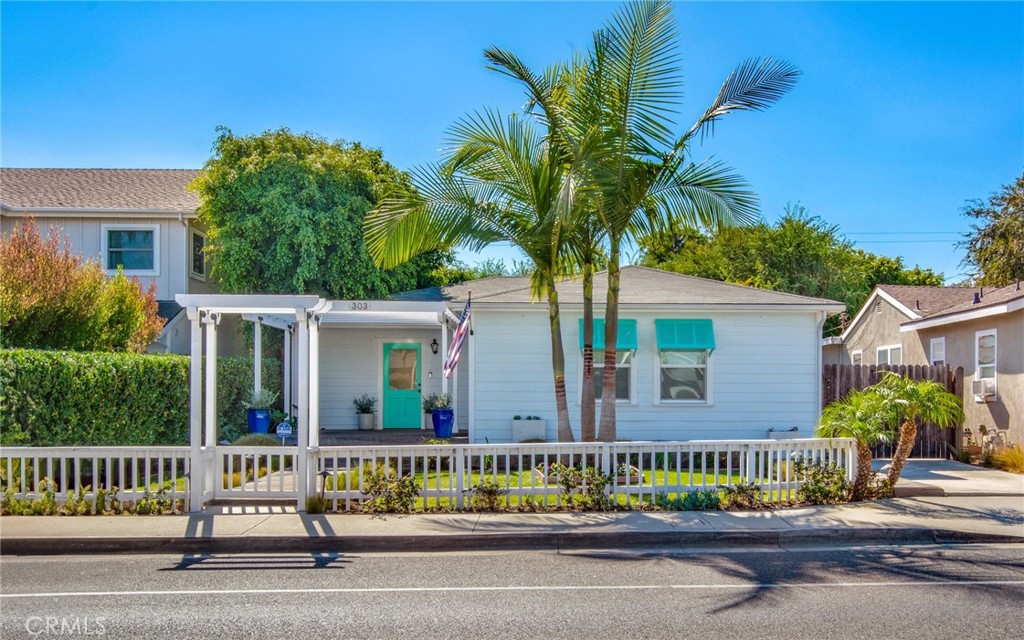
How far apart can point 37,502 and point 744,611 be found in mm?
8166

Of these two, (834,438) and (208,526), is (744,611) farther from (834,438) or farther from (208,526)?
(208,526)

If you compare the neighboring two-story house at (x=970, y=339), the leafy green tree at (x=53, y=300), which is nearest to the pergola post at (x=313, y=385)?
the leafy green tree at (x=53, y=300)

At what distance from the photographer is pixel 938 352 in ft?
58.0

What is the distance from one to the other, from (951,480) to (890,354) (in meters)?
9.60

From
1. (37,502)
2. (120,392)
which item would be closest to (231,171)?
(120,392)

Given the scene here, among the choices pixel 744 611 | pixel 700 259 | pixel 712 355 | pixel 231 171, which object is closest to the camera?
pixel 744 611

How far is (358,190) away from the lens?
1866 cm

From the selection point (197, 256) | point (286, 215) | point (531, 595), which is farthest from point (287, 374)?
point (531, 595)

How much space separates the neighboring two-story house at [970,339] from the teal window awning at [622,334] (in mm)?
6774

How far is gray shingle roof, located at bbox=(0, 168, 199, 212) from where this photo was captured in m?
19.2

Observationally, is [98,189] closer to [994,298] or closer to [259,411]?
[259,411]

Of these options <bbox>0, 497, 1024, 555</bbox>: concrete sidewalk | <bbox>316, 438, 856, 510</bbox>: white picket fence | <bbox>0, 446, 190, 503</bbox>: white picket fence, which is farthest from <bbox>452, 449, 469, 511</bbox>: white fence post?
<bbox>0, 446, 190, 503</bbox>: white picket fence

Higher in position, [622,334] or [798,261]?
[798,261]

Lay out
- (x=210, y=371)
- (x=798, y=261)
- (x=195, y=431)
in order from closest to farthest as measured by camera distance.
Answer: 1. (x=195, y=431)
2. (x=210, y=371)
3. (x=798, y=261)
